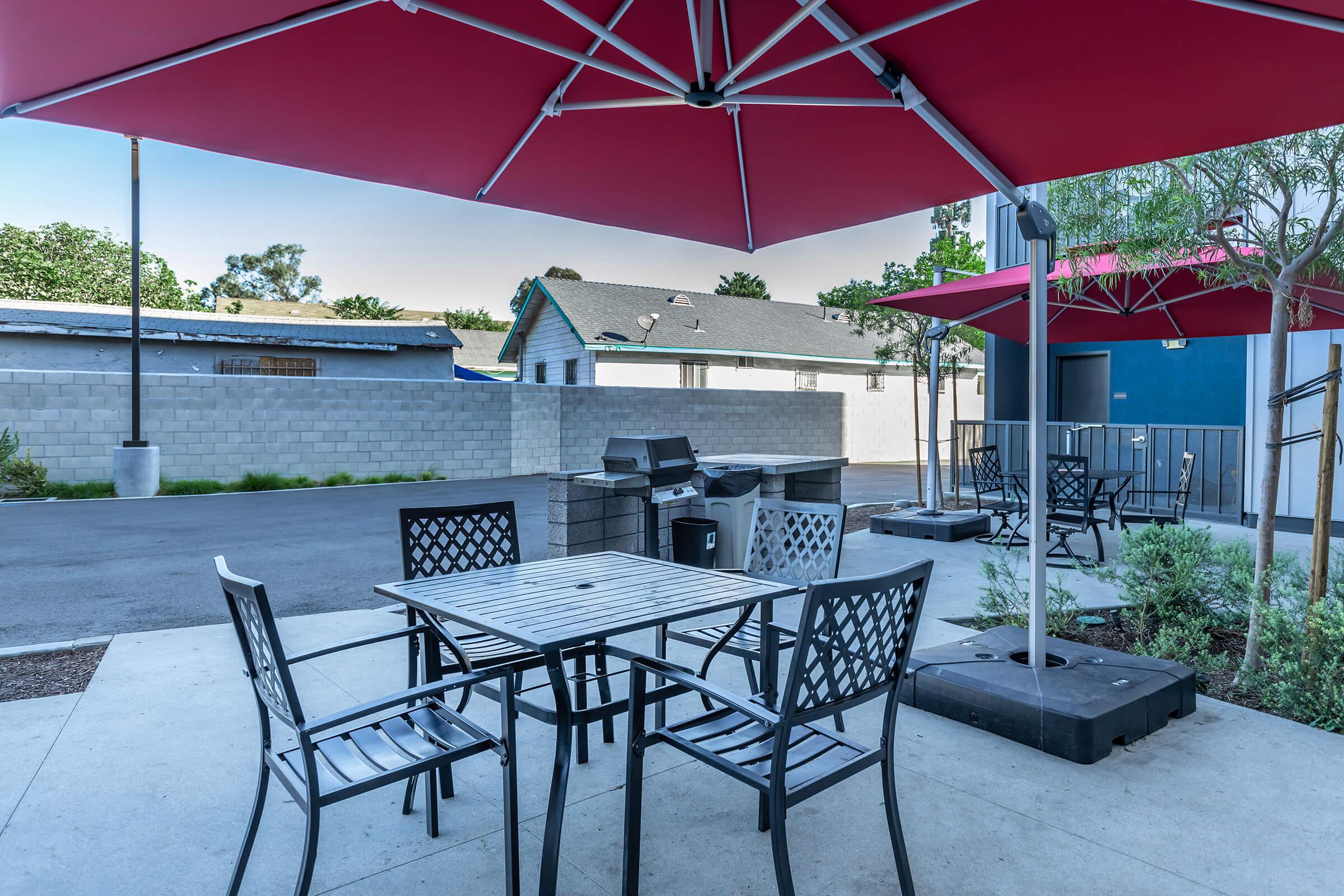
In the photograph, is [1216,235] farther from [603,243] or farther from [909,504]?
[603,243]

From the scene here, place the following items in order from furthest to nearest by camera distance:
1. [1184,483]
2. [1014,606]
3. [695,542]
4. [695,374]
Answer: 1. [695,374]
2. [1184,483]
3. [695,542]
4. [1014,606]

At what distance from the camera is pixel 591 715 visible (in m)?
2.48

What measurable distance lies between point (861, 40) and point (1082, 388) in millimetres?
11419

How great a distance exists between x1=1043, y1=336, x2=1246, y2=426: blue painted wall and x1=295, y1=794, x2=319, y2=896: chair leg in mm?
10879

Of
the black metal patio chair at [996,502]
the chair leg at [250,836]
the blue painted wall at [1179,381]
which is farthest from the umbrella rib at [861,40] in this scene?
the blue painted wall at [1179,381]

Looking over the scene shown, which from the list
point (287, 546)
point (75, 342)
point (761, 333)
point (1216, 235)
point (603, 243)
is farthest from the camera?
point (603, 243)

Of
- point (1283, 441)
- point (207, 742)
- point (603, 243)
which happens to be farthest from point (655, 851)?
point (603, 243)

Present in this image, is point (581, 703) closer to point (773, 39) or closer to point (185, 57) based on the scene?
point (773, 39)

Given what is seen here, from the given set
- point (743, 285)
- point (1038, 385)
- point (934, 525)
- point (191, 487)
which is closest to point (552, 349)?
point (191, 487)

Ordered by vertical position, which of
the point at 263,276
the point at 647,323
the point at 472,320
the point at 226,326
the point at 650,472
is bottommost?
the point at 650,472

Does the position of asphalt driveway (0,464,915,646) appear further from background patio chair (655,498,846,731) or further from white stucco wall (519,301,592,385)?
white stucco wall (519,301,592,385)

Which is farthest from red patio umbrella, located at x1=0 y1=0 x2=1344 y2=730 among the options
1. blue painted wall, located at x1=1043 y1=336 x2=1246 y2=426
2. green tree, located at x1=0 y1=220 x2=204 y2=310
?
green tree, located at x1=0 y1=220 x2=204 y2=310

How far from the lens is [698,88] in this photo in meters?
2.45

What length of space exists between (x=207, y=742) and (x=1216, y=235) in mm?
5190
